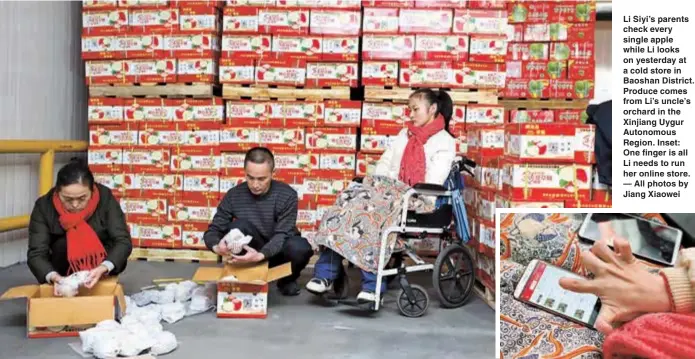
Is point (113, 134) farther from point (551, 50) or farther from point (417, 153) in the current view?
point (551, 50)

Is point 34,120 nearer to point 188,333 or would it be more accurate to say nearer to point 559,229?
point 188,333

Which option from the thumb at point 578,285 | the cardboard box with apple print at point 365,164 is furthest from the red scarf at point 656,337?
the cardboard box with apple print at point 365,164

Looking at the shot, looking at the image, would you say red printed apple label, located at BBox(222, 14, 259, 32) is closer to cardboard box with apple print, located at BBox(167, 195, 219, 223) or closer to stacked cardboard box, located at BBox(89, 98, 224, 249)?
stacked cardboard box, located at BBox(89, 98, 224, 249)

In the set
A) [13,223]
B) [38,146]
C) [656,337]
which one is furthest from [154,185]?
[656,337]

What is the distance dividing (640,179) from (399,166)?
112 inches

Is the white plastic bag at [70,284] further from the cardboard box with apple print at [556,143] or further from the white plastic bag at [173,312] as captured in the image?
the cardboard box with apple print at [556,143]

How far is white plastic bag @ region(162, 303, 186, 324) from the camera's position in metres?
3.76

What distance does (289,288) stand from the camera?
14.8ft

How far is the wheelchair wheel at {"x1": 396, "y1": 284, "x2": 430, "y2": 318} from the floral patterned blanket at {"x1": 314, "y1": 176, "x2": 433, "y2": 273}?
0.25 metres

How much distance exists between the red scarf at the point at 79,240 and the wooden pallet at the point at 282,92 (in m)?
2.13

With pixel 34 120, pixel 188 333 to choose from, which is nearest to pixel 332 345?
pixel 188 333

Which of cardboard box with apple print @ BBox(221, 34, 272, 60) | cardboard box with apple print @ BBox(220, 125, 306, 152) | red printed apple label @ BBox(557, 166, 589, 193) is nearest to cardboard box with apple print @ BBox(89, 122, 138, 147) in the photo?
cardboard box with apple print @ BBox(220, 125, 306, 152)

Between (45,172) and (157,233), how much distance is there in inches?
37.6

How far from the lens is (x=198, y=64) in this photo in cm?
561
